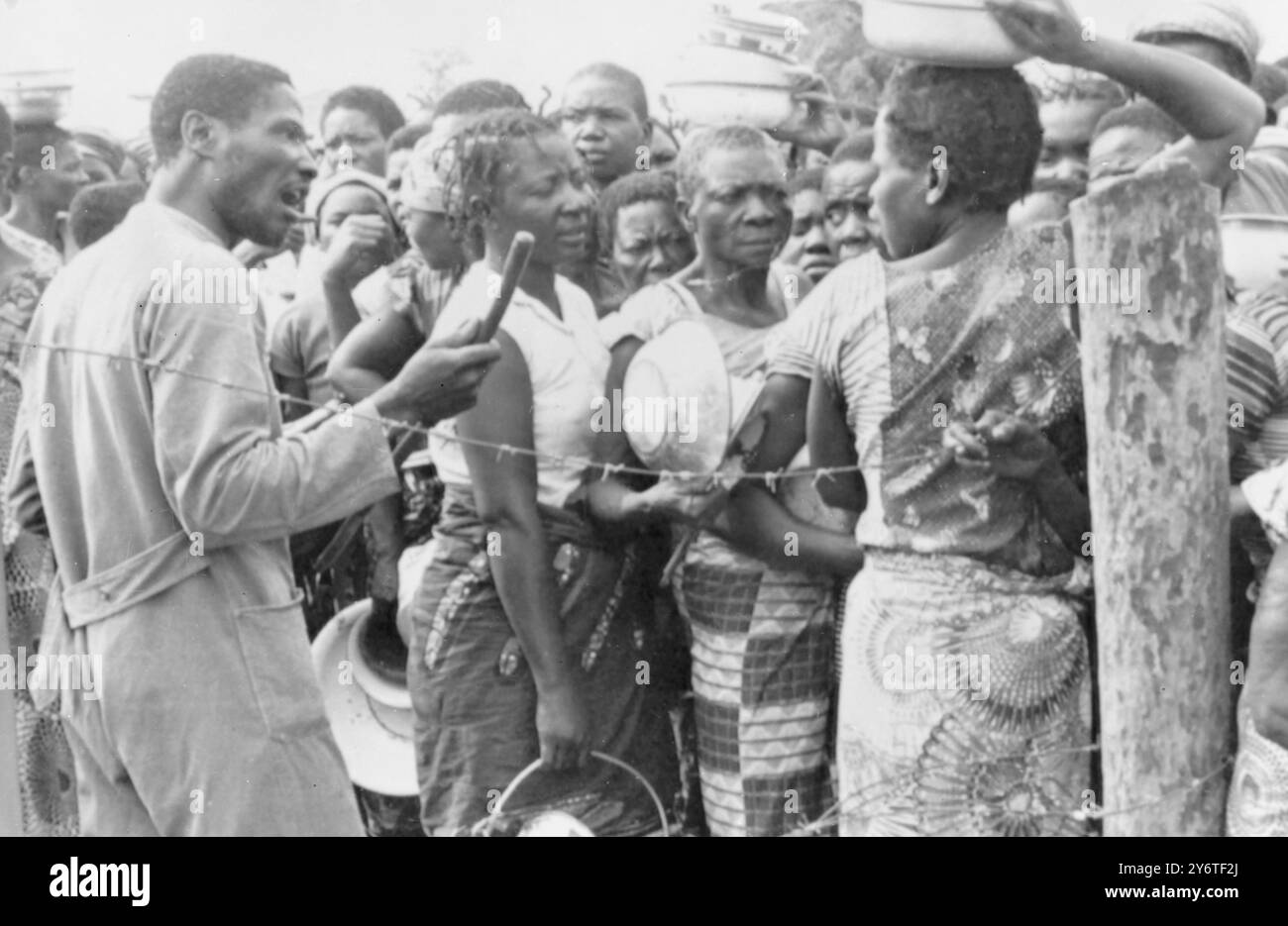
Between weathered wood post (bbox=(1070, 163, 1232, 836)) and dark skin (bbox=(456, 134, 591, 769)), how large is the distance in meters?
1.23

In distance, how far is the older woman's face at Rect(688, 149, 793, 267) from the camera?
453 cm

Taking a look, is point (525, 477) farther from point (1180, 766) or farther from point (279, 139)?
point (1180, 766)

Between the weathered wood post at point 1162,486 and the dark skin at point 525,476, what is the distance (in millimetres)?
1232

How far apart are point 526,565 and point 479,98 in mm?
1080

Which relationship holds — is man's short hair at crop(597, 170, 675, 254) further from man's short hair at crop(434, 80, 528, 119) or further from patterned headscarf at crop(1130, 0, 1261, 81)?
patterned headscarf at crop(1130, 0, 1261, 81)

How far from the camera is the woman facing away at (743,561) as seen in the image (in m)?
4.42

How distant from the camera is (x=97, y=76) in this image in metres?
4.58

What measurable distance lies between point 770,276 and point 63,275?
159 centimetres

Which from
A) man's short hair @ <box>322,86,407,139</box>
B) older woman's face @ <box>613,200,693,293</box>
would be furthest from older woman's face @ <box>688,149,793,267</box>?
man's short hair @ <box>322,86,407,139</box>

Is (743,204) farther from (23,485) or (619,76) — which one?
(23,485)

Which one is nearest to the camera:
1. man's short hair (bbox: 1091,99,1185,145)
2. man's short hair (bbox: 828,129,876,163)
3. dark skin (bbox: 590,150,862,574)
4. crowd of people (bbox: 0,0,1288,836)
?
crowd of people (bbox: 0,0,1288,836)

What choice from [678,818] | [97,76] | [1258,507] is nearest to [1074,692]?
[1258,507]

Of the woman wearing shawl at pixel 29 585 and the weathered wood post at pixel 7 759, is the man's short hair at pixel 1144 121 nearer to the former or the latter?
the woman wearing shawl at pixel 29 585
